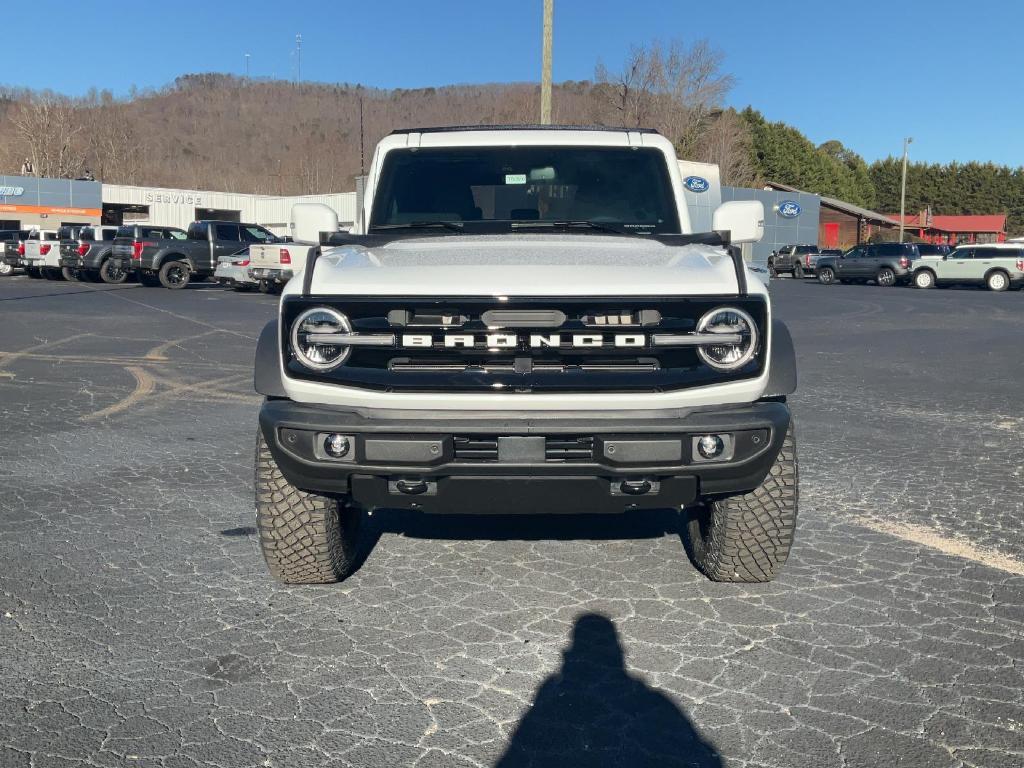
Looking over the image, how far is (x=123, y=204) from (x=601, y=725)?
227ft

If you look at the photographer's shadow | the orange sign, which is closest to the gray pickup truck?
the photographer's shadow

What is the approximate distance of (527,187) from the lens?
16.3 ft

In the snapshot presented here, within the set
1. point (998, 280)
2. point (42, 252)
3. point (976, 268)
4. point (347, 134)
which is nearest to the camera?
point (42, 252)

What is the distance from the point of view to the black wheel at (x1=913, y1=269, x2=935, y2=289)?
3250cm

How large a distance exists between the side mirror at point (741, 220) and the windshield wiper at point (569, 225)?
1.58ft

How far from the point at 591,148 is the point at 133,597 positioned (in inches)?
123

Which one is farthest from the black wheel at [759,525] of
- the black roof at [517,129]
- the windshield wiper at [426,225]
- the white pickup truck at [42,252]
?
the white pickup truck at [42,252]

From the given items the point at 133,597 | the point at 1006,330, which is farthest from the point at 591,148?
the point at 1006,330

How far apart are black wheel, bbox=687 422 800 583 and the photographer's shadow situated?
783mm

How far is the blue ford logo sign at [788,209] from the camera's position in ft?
186

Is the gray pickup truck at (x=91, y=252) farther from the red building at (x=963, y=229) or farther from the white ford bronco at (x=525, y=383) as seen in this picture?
the red building at (x=963, y=229)

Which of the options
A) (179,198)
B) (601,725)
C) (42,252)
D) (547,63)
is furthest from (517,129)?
(179,198)

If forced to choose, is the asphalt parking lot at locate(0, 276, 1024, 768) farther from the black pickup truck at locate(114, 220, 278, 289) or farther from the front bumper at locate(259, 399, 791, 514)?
the black pickup truck at locate(114, 220, 278, 289)

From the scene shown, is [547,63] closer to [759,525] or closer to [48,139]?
[759,525]
